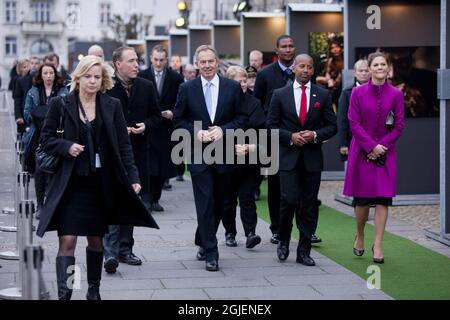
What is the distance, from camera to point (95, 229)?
881cm

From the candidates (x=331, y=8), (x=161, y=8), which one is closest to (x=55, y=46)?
(x=161, y=8)

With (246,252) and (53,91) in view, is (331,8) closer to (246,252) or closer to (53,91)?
(53,91)

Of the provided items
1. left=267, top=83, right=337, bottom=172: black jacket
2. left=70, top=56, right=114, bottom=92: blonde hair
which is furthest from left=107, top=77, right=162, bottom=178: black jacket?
left=70, top=56, right=114, bottom=92: blonde hair

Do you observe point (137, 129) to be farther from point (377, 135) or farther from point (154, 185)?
point (154, 185)

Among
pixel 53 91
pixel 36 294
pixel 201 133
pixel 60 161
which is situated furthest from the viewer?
pixel 53 91

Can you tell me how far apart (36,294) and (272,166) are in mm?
5934

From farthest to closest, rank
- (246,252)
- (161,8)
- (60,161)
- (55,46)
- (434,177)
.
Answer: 1. (55,46)
2. (161,8)
3. (434,177)
4. (246,252)
5. (60,161)

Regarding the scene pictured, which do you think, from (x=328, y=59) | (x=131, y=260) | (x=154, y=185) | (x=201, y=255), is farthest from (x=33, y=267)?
(x=328, y=59)

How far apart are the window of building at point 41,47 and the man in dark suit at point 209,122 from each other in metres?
117

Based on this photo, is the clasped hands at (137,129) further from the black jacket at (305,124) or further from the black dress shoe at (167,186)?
the black dress shoe at (167,186)

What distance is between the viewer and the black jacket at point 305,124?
1124 centimetres

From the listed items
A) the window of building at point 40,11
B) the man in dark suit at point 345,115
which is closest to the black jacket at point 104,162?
the man in dark suit at point 345,115

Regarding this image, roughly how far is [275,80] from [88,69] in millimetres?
4762

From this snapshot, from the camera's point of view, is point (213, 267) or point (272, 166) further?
point (272, 166)
